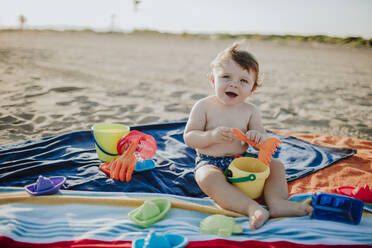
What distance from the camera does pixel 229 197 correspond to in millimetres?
1581

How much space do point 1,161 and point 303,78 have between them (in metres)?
6.99

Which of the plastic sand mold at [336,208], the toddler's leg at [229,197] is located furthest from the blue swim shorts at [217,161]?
the plastic sand mold at [336,208]

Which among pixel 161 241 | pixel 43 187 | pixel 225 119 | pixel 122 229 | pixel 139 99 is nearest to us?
pixel 161 241

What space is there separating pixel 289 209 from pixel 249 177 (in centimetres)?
26

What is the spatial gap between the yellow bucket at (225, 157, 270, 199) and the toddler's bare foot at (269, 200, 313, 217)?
0.45ft

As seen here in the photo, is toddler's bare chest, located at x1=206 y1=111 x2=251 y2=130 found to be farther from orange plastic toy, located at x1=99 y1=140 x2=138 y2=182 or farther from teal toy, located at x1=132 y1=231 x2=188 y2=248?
teal toy, located at x1=132 y1=231 x2=188 y2=248

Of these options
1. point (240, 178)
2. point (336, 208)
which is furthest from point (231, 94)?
point (336, 208)

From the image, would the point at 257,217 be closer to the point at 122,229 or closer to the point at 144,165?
the point at 122,229

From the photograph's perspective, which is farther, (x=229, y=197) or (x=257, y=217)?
(x=229, y=197)

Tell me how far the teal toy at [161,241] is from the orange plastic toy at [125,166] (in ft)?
2.22

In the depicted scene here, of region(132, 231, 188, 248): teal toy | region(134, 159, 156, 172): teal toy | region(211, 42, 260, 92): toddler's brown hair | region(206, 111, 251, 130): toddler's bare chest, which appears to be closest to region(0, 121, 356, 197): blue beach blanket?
region(134, 159, 156, 172): teal toy

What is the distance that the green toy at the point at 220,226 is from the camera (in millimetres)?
1382

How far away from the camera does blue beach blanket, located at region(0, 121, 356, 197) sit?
6.11 ft

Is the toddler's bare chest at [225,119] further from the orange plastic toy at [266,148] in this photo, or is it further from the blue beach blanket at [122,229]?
the blue beach blanket at [122,229]
